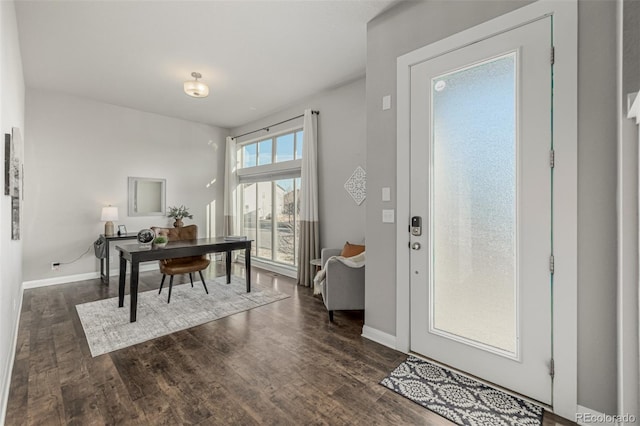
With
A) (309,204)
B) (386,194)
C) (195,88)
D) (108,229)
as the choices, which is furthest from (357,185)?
(108,229)

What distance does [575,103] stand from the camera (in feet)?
5.25

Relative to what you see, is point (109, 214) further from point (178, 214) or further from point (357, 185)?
point (357, 185)

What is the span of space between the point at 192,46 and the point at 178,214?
329cm

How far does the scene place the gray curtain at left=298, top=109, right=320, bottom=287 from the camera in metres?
4.35

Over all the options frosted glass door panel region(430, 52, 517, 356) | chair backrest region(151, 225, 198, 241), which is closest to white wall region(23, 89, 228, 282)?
chair backrest region(151, 225, 198, 241)

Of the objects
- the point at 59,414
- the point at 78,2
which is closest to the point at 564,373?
the point at 59,414

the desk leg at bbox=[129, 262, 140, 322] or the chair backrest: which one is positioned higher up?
the chair backrest

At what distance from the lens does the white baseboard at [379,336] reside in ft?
8.03

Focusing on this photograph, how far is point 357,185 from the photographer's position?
3.92m

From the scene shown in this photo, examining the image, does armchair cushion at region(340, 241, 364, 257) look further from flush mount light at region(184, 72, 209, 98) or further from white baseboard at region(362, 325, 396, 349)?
flush mount light at region(184, 72, 209, 98)

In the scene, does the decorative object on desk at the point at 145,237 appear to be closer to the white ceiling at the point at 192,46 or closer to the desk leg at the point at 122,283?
the desk leg at the point at 122,283

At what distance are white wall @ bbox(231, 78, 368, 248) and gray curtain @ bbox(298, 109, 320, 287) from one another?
10 cm

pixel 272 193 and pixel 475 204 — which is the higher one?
pixel 272 193

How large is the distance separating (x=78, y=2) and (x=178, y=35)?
2.57ft
